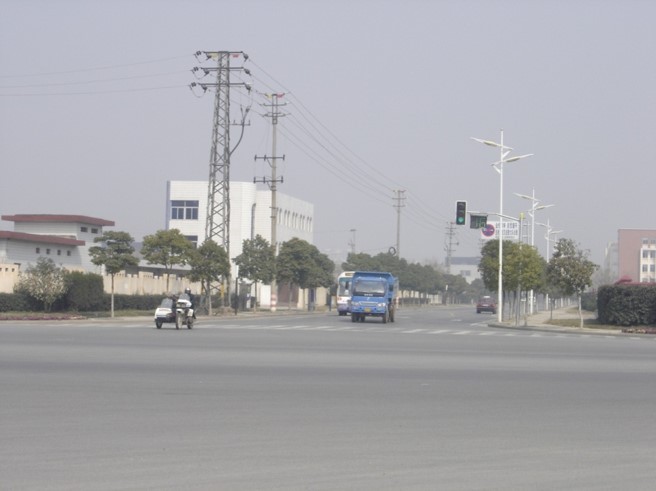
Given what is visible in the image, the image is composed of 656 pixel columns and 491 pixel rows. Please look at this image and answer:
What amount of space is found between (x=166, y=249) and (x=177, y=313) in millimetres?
21778

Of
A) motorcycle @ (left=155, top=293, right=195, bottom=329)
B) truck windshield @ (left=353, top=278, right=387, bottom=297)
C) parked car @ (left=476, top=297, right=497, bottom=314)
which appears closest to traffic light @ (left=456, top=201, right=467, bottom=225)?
truck windshield @ (left=353, top=278, right=387, bottom=297)

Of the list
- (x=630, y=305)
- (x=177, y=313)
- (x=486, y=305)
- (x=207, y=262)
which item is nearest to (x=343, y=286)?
(x=207, y=262)

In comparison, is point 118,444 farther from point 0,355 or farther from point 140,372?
point 0,355

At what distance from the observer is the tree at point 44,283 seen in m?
55.5

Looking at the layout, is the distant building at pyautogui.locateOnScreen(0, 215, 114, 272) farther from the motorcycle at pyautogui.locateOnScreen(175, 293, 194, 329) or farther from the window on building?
the window on building

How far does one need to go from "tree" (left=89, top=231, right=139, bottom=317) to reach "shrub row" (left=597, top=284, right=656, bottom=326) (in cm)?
2674

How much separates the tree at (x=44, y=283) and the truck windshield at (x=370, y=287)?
1687 centimetres

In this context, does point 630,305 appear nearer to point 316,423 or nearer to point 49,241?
point 49,241

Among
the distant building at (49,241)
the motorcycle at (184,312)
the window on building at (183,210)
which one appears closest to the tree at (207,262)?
the distant building at (49,241)

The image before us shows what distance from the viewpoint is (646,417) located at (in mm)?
14945

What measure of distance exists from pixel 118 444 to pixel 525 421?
5.73 meters

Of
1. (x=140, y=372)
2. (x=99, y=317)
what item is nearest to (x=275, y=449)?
(x=140, y=372)

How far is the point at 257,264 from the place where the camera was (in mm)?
80250

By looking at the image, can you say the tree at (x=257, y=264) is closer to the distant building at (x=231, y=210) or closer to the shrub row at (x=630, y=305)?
the distant building at (x=231, y=210)
